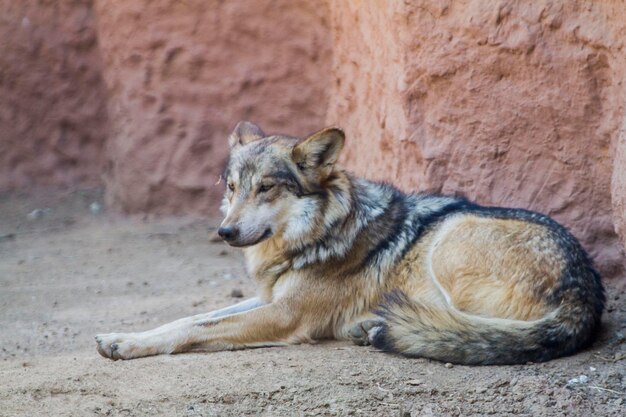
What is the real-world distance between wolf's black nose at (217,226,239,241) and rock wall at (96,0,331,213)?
3723 millimetres

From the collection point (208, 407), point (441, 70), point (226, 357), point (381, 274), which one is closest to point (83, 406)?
point (208, 407)

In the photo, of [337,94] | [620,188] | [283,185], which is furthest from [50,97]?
[620,188]

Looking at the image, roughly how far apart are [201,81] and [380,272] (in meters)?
4.04

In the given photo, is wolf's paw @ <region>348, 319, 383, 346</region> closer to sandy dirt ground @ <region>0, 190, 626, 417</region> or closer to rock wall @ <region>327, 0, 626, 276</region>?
sandy dirt ground @ <region>0, 190, 626, 417</region>

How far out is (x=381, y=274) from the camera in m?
5.78

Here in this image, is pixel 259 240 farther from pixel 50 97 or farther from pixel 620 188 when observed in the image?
pixel 50 97

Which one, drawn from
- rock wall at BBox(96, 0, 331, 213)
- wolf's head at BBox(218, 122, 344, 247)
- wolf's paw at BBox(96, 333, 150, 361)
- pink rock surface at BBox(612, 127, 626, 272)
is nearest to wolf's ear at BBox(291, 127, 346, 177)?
wolf's head at BBox(218, 122, 344, 247)

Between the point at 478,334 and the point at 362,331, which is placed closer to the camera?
the point at 478,334

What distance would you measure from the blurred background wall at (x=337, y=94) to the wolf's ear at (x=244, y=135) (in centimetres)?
140

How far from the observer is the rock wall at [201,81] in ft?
29.7

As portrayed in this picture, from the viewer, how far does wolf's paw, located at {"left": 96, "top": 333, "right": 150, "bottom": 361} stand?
538 centimetres

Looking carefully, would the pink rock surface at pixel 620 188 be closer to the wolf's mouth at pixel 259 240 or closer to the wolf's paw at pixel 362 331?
the wolf's paw at pixel 362 331

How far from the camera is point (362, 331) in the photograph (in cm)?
562

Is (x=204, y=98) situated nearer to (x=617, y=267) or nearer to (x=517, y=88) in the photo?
(x=517, y=88)
